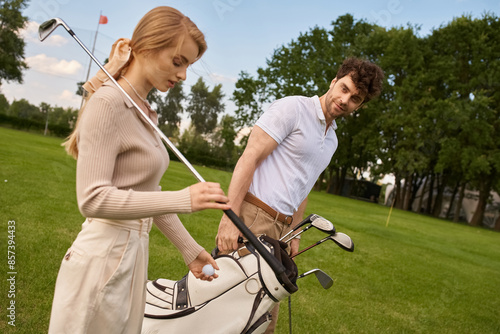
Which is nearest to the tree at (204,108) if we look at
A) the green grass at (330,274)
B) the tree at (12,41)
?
the tree at (12,41)

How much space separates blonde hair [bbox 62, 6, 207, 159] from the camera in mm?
1760

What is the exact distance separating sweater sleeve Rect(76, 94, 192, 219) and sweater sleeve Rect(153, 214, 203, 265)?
50 cm

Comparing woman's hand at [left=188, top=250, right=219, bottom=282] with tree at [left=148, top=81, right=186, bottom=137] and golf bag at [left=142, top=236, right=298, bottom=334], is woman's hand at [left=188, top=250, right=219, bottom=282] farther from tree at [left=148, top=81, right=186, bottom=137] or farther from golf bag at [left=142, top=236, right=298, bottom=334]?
tree at [left=148, top=81, right=186, bottom=137]

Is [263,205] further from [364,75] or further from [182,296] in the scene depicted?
[364,75]

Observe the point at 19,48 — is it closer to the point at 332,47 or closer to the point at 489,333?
the point at 332,47

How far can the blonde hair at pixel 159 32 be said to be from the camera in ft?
5.77

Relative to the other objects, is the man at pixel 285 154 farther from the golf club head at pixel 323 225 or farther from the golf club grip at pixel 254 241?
the golf club grip at pixel 254 241

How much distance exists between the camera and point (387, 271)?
948 cm

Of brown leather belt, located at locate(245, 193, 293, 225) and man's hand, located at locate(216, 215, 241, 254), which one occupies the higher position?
brown leather belt, located at locate(245, 193, 293, 225)

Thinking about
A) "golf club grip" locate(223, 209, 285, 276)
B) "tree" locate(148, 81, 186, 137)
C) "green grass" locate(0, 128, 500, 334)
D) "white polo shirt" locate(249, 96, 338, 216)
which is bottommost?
"green grass" locate(0, 128, 500, 334)

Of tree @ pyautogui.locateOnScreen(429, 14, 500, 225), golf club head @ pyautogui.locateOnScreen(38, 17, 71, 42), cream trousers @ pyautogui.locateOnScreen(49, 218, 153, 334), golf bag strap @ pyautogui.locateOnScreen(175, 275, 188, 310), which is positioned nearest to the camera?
cream trousers @ pyautogui.locateOnScreen(49, 218, 153, 334)

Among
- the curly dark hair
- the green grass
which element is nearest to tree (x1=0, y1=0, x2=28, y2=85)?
the green grass

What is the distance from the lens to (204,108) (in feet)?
231

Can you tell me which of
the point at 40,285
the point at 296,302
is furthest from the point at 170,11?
the point at 296,302
